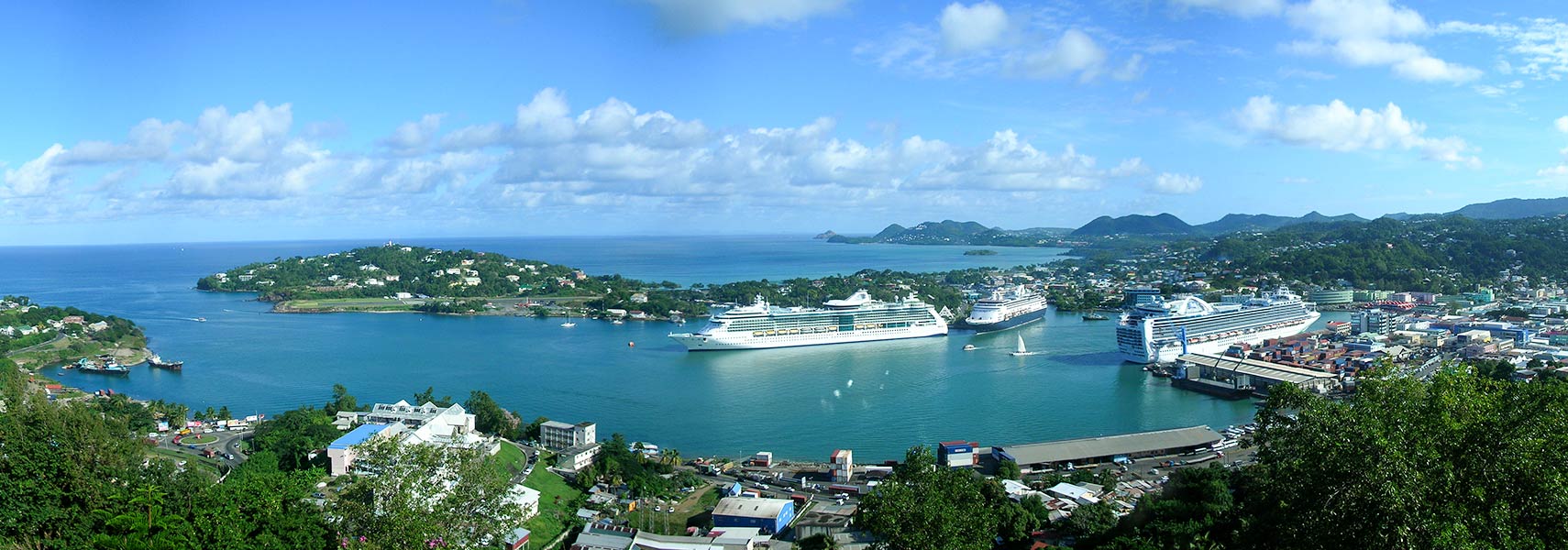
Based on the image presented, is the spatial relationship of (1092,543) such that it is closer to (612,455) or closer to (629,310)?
(612,455)

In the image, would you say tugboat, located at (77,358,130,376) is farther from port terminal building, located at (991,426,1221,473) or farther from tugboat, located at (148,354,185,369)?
port terminal building, located at (991,426,1221,473)

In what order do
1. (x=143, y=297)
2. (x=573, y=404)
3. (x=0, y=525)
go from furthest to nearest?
(x=143, y=297) → (x=573, y=404) → (x=0, y=525)

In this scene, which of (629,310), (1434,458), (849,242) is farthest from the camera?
(849,242)

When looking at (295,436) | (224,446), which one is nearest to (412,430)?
(295,436)

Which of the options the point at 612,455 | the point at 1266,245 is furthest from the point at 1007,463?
the point at 1266,245

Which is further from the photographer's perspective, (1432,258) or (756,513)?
(1432,258)

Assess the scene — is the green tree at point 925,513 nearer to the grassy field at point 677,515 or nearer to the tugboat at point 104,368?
the grassy field at point 677,515

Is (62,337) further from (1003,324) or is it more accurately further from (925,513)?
(925,513)
